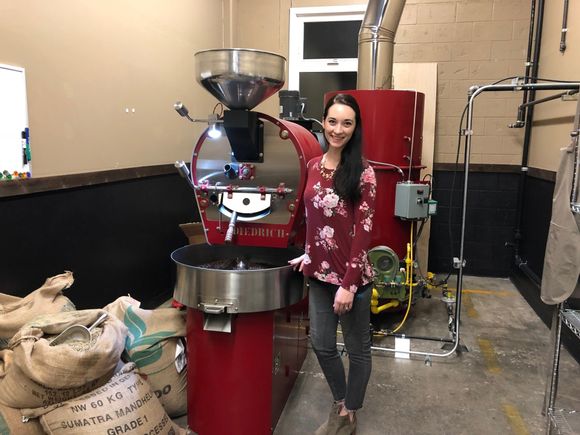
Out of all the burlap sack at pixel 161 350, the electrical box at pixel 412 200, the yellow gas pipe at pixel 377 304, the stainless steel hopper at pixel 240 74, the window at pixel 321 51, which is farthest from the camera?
the window at pixel 321 51

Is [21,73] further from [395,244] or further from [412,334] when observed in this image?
[412,334]

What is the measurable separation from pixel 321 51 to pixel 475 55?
1.47 metres

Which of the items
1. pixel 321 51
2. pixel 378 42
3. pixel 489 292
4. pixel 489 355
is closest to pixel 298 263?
pixel 489 355

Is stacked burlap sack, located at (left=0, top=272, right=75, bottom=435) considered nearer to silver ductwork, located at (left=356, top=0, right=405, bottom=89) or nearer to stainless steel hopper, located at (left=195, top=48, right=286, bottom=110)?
stainless steel hopper, located at (left=195, top=48, right=286, bottom=110)

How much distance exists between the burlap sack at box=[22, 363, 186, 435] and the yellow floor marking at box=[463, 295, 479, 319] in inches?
98.8

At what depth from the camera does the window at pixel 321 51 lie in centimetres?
455

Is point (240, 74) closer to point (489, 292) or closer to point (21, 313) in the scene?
point (21, 313)

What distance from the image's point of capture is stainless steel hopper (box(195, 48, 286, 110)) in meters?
1.71

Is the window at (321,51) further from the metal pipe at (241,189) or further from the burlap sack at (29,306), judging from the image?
the burlap sack at (29,306)

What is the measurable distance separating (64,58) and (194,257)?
124 centimetres

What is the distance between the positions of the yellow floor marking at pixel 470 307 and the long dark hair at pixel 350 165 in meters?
2.28

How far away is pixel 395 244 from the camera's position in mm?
3033

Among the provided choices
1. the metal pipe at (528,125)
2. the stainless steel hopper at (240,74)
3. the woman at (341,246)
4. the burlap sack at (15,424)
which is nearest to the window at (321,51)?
the metal pipe at (528,125)

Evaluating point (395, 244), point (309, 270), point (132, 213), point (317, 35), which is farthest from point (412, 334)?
point (317, 35)
